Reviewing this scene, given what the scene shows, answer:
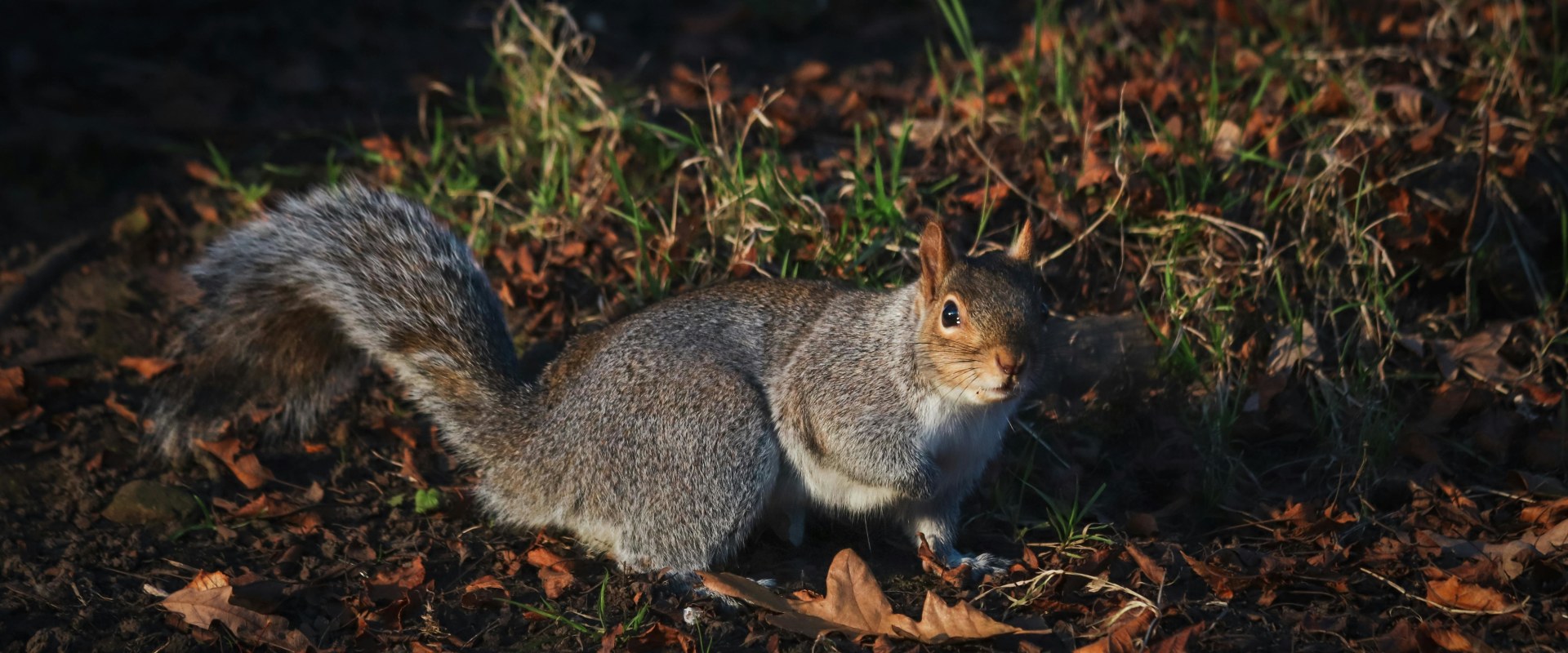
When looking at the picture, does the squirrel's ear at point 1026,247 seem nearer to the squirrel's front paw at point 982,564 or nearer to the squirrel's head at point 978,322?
the squirrel's head at point 978,322

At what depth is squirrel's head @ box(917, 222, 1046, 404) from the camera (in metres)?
3.37

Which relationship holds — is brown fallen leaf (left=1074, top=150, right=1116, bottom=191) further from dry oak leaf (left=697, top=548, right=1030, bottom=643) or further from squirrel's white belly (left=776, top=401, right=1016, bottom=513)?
dry oak leaf (left=697, top=548, right=1030, bottom=643)

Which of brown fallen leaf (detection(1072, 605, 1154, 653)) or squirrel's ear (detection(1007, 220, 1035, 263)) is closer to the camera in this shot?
brown fallen leaf (detection(1072, 605, 1154, 653))

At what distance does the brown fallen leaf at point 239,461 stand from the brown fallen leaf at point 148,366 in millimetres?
545

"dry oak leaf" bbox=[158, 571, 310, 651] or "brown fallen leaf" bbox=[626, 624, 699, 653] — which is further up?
"dry oak leaf" bbox=[158, 571, 310, 651]

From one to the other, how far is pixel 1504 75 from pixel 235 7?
6.32m

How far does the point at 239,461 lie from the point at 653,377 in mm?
1569

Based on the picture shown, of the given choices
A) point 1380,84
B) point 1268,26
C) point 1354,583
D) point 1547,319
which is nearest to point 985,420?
point 1354,583

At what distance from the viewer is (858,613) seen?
3.38 meters

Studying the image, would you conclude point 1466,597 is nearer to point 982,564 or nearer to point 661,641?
point 982,564

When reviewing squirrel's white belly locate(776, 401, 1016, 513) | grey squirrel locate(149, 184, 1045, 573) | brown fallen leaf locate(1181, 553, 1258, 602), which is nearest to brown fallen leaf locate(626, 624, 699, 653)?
grey squirrel locate(149, 184, 1045, 573)

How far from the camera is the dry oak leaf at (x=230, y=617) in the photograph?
11.2ft

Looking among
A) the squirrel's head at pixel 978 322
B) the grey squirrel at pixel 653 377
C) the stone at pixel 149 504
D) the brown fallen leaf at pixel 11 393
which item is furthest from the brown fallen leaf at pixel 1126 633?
the brown fallen leaf at pixel 11 393

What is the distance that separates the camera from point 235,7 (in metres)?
7.04
